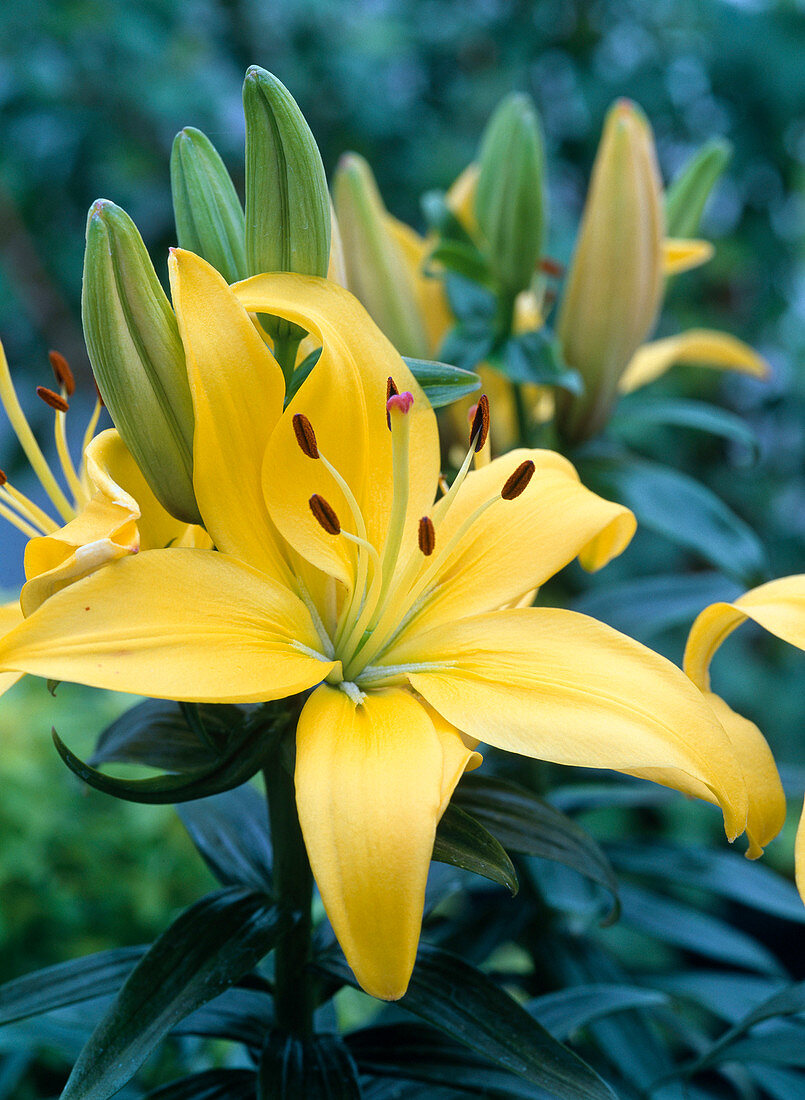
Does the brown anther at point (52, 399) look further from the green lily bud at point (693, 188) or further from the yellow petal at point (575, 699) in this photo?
the green lily bud at point (693, 188)

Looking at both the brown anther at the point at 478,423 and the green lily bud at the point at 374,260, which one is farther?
the green lily bud at the point at 374,260

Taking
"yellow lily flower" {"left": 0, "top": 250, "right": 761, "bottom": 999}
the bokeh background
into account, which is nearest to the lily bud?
"yellow lily flower" {"left": 0, "top": 250, "right": 761, "bottom": 999}

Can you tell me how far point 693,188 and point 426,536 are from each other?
1.50 feet

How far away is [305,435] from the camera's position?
12.8 inches

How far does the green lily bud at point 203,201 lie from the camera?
0.36 metres

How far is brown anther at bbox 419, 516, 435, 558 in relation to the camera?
352mm

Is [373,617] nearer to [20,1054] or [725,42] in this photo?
[20,1054]

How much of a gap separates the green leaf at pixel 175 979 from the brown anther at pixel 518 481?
192 mm

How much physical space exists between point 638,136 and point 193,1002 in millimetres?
529

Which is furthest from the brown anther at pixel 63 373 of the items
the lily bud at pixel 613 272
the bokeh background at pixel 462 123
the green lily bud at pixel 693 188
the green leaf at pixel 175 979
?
the bokeh background at pixel 462 123

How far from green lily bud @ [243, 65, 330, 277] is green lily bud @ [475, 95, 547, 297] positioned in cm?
27

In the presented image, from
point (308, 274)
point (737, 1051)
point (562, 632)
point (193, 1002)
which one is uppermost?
point (308, 274)

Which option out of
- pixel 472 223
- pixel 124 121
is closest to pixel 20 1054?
pixel 472 223

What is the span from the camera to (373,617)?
1.24 ft
